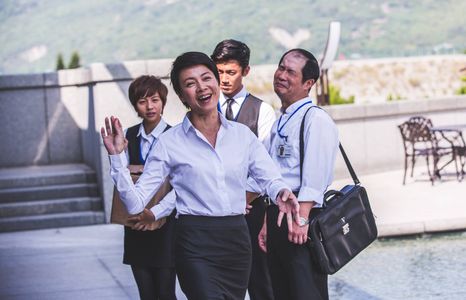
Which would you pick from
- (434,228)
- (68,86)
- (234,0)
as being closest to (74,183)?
(68,86)

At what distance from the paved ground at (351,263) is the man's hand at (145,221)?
8.06ft

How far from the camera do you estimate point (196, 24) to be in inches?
6230

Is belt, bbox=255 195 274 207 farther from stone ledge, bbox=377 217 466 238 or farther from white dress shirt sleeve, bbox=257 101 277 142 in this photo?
stone ledge, bbox=377 217 466 238

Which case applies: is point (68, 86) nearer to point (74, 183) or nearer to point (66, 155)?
point (66, 155)

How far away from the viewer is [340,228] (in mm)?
5754

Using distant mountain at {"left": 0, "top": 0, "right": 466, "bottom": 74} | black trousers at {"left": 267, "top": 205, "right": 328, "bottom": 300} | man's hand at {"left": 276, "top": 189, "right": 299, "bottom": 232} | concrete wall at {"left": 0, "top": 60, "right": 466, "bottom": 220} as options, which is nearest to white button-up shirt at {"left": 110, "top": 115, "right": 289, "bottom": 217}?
man's hand at {"left": 276, "top": 189, "right": 299, "bottom": 232}

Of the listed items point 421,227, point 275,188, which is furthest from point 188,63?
point 421,227

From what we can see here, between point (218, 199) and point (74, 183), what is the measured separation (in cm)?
1046

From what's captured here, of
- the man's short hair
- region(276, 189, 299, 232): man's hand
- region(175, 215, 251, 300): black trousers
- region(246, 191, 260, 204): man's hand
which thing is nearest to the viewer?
region(276, 189, 299, 232): man's hand

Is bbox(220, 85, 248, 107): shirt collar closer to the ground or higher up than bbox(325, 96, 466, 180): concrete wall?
higher up

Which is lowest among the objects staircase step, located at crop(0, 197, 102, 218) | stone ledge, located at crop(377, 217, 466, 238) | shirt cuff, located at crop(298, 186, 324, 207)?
staircase step, located at crop(0, 197, 102, 218)

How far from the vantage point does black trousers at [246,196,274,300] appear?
21.4ft

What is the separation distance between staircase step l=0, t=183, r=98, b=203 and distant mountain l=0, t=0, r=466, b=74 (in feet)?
397

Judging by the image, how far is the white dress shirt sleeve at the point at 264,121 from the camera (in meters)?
6.50
